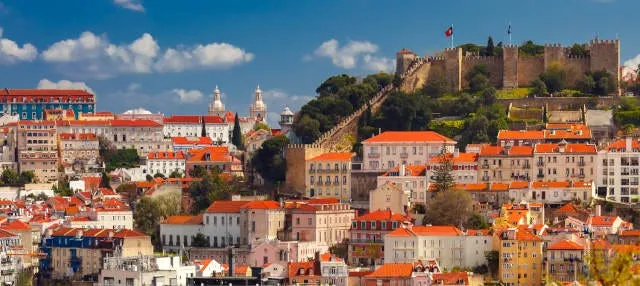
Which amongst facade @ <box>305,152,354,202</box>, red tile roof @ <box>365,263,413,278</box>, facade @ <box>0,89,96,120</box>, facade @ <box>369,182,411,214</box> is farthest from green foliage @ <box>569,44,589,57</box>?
facade @ <box>0,89,96,120</box>

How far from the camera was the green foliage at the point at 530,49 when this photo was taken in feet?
243

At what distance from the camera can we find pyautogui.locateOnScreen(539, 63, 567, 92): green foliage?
70562 mm

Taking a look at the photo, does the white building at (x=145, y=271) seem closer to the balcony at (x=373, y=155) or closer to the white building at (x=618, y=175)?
the balcony at (x=373, y=155)

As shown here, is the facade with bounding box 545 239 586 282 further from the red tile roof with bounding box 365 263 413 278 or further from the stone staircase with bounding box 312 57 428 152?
the stone staircase with bounding box 312 57 428 152

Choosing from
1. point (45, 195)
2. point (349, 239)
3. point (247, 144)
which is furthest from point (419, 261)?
point (247, 144)

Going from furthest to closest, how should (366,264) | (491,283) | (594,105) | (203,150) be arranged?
(203,150) → (594,105) → (366,264) → (491,283)

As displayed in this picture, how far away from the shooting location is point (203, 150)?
262 ft

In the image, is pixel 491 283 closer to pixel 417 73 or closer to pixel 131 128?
pixel 417 73

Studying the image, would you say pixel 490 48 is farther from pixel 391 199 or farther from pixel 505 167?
pixel 391 199

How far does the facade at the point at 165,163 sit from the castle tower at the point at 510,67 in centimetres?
1839

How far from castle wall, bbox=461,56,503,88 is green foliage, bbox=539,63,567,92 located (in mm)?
2752

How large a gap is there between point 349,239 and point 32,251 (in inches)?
568

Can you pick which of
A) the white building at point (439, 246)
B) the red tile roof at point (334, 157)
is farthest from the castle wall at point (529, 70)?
the white building at point (439, 246)

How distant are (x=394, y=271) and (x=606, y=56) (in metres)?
27.1
